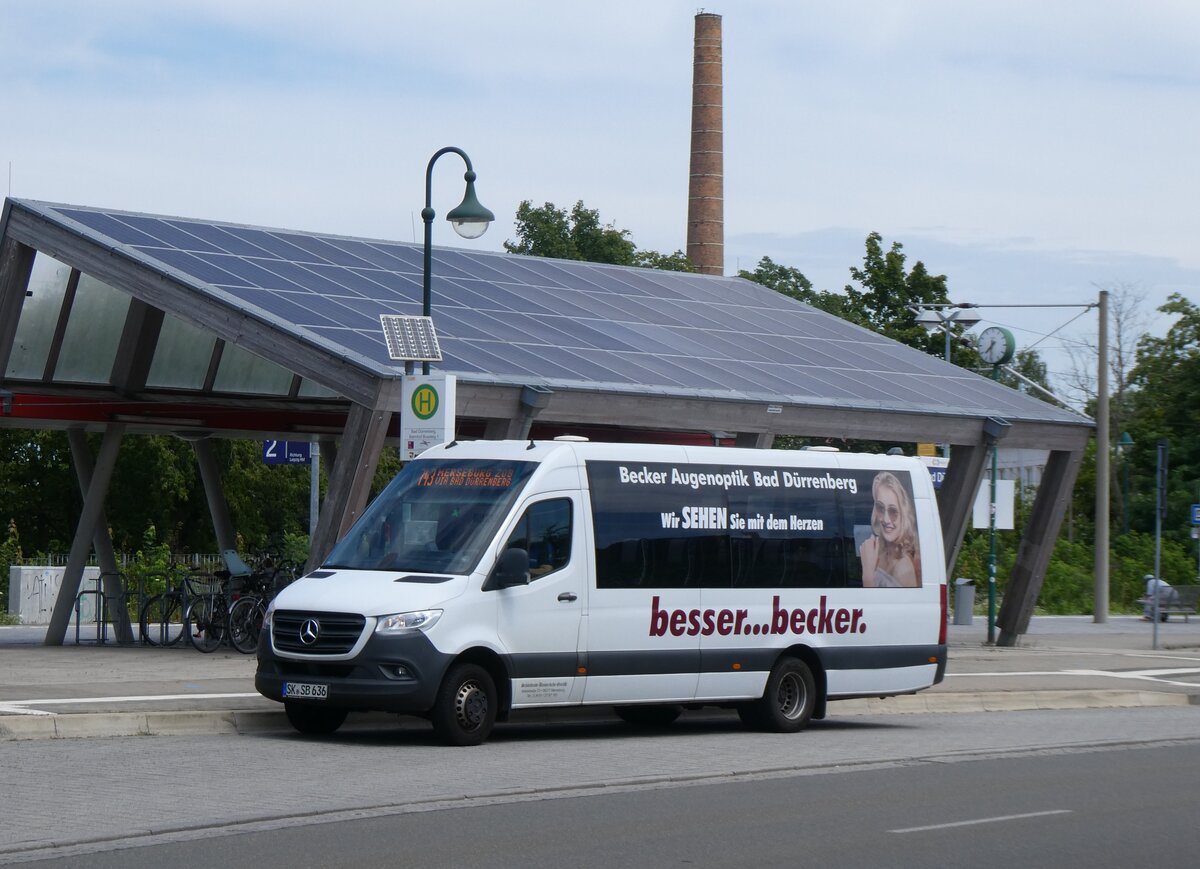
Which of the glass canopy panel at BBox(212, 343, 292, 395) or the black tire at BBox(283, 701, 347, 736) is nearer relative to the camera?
the black tire at BBox(283, 701, 347, 736)

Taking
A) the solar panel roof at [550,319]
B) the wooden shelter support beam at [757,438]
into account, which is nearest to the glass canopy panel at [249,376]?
the solar panel roof at [550,319]

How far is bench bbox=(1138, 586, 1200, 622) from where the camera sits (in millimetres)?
50125

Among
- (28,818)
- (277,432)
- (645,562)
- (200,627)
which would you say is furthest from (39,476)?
(28,818)

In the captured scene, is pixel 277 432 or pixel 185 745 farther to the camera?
pixel 277 432

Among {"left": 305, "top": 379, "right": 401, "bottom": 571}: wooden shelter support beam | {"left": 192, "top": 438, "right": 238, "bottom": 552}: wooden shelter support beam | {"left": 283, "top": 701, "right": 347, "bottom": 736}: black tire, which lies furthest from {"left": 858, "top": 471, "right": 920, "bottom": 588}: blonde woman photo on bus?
{"left": 192, "top": 438, "right": 238, "bottom": 552}: wooden shelter support beam

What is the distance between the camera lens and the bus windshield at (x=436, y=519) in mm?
15227

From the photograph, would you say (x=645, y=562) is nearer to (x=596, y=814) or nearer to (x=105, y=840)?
(x=596, y=814)

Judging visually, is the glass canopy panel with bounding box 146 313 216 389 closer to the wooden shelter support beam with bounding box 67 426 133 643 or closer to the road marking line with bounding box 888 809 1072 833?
the wooden shelter support beam with bounding box 67 426 133 643

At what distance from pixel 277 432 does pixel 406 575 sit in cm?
1513

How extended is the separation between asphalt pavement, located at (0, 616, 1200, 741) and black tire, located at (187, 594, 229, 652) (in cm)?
29

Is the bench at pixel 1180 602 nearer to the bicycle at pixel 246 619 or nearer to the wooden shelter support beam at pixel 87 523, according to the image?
the bicycle at pixel 246 619

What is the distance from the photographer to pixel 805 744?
53.7 ft

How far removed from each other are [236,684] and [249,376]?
34.2 ft

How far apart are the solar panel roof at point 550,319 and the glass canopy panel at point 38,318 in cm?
112
